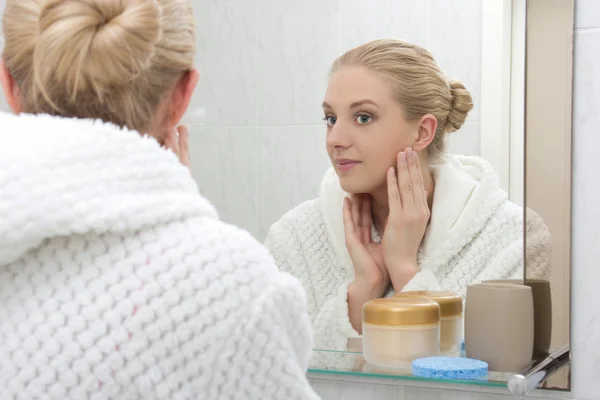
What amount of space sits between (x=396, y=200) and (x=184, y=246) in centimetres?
47

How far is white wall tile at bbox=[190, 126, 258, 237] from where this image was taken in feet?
3.60

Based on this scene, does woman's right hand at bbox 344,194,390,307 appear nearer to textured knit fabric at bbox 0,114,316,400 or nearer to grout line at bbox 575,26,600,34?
grout line at bbox 575,26,600,34

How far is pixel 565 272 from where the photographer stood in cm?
93

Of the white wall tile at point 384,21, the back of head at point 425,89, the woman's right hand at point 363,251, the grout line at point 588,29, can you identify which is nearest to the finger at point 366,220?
the woman's right hand at point 363,251

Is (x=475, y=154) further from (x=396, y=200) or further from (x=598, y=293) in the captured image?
(x=598, y=293)

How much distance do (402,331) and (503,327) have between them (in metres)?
0.12

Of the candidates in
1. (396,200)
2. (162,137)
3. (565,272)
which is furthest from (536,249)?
(162,137)

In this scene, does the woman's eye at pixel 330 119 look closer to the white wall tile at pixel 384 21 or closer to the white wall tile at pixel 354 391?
the white wall tile at pixel 384 21

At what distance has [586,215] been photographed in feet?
3.02

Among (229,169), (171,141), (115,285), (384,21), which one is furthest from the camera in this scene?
(229,169)

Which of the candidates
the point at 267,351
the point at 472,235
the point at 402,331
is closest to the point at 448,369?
the point at 402,331

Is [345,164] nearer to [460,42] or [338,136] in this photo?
[338,136]

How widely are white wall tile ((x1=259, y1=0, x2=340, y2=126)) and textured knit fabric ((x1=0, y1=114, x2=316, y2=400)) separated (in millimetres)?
495

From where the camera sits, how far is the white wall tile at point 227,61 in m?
1.09
